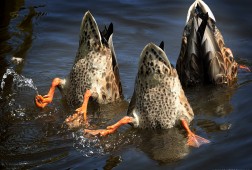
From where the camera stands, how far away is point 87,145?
19.1 ft

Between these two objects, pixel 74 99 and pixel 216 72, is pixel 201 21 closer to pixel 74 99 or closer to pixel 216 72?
pixel 216 72

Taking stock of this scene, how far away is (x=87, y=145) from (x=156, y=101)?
77 centimetres

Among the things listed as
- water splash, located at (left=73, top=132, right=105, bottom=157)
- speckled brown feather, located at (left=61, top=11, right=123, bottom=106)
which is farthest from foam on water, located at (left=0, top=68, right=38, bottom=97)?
water splash, located at (left=73, top=132, right=105, bottom=157)

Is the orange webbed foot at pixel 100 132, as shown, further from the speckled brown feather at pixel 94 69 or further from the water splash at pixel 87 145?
the speckled brown feather at pixel 94 69

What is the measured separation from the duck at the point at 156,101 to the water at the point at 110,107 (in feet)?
0.31

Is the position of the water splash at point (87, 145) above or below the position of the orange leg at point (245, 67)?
below

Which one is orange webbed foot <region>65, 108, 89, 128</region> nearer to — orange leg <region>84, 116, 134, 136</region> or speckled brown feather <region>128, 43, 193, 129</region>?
orange leg <region>84, 116, 134, 136</region>

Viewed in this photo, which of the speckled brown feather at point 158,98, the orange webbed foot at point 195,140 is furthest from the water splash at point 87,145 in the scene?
the orange webbed foot at point 195,140

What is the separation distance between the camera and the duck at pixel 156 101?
5902mm

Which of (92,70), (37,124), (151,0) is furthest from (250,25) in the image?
(37,124)

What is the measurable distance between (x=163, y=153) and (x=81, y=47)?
1624mm

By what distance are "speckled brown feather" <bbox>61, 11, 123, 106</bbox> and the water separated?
0.61 feet

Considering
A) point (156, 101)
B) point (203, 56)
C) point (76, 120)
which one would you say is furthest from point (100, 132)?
point (203, 56)

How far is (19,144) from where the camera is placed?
5898 mm
